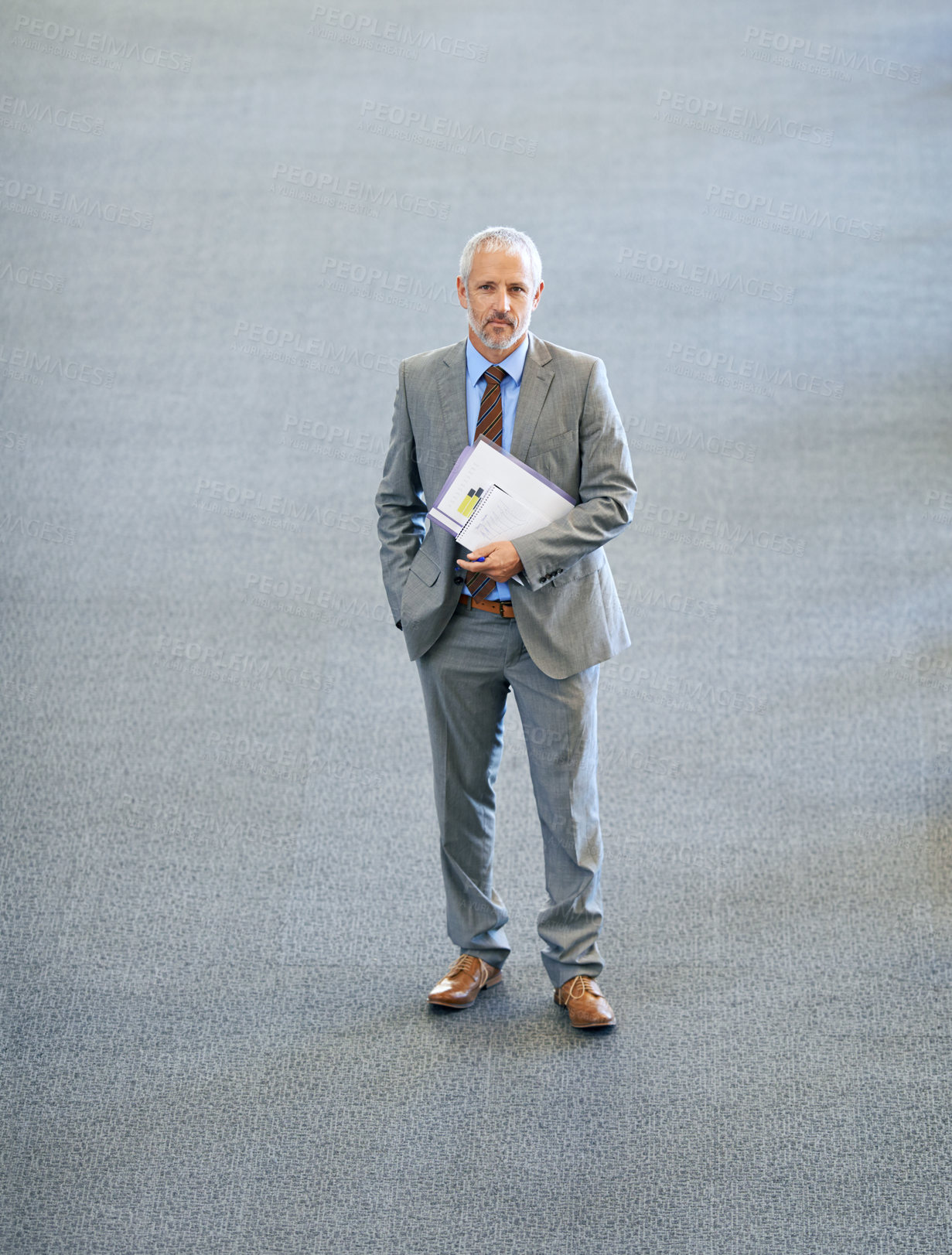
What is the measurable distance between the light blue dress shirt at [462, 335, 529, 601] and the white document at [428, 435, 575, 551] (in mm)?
63

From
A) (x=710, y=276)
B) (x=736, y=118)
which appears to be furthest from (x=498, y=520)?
(x=736, y=118)

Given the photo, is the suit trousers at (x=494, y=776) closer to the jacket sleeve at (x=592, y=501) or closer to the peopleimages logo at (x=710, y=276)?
the jacket sleeve at (x=592, y=501)

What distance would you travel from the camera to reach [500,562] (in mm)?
2008

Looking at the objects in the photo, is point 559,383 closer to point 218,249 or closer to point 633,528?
point 633,528

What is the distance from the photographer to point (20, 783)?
2.99 metres

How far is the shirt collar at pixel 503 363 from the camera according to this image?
2078 mm

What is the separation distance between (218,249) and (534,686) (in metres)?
3.86

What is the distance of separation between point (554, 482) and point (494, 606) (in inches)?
10.1

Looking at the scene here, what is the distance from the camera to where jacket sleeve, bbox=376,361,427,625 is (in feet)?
7.22

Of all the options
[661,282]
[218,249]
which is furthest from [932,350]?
[218,249]

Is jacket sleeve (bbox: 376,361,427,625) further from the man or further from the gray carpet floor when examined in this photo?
the gray carpet floor

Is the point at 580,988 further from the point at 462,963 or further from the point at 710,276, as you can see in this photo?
the point at 710,276

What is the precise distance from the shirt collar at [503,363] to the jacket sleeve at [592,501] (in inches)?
5.0

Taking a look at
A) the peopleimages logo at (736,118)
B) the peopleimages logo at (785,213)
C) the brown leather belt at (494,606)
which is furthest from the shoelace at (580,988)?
the peopleimages logo at (736,118)
